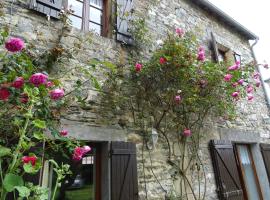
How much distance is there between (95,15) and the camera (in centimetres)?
367

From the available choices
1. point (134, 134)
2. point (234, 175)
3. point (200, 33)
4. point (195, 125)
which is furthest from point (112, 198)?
point (200, 33)

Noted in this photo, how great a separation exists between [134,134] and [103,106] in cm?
62

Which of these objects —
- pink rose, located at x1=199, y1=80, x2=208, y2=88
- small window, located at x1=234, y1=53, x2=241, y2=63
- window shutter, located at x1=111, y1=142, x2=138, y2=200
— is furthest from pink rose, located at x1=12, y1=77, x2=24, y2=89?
small window, located at x1=234, y1=53, x2=241, y2=63

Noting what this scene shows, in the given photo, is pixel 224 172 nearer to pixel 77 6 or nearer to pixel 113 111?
pixel 113 111

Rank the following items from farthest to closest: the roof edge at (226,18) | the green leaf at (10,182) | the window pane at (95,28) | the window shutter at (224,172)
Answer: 1. the roof edge at (226,18)
2. the window shutter at (224,172)
3. the window pane at (95,28)
4. the green leaf at (10,182)

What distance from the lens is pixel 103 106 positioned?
3.02 metres

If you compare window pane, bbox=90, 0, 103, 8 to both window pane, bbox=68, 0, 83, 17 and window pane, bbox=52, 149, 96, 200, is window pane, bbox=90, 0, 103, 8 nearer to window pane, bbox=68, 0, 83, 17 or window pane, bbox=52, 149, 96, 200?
window pane, bbox=68, 0, 83, 17

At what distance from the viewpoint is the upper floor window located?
3408 millimetres

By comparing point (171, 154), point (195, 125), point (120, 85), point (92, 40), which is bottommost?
point (171, 154)

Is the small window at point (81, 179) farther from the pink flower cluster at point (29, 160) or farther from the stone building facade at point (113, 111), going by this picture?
the pink flower cluster at point (29, 160)

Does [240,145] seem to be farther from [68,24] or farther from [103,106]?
[68,24]

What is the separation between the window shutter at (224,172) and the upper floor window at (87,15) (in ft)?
9.62

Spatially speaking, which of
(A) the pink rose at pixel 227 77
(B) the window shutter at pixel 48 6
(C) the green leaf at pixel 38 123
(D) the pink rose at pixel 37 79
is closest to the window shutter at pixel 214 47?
(A) the pink rose at pixel 227 77

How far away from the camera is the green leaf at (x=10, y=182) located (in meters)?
1.38
